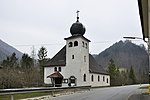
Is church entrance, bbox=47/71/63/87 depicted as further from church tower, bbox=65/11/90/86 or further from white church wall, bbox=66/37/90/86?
white church wall, bbox=66/37/90/86

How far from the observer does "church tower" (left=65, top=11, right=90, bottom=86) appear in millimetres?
64625

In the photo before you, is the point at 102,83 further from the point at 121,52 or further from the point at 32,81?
the point at 121,52

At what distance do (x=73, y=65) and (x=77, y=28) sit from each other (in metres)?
8.01

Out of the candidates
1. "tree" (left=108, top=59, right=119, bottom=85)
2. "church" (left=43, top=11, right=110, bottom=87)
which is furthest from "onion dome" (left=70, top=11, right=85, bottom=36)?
"tree" (left=108, top=59, right=119, bottom=85)

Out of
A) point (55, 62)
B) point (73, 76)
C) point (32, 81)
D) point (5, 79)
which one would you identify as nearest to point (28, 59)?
point (55, 62)

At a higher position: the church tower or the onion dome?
the onion dome

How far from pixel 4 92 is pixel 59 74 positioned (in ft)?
154

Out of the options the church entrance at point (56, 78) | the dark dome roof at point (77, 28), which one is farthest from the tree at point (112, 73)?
the dark dome roof at point (77, 28)

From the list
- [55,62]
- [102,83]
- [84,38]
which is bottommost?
[102,83]

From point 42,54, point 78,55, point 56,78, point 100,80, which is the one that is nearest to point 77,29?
point 78,55

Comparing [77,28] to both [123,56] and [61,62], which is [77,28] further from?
[123,56]

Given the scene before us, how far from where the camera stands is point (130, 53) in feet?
379

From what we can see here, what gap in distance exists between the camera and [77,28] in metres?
66.3

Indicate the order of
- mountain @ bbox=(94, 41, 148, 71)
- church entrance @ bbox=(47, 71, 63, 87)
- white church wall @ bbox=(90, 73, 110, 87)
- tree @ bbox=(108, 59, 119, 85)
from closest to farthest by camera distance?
church entrance @ bbox=(47, 71, 63, 87), white church wall @ bbox=(90, 73, 110, 87), tree @ bbox=(108, 59, 119, 85), mountain @ bbox=(94, 41, 148, 71)
